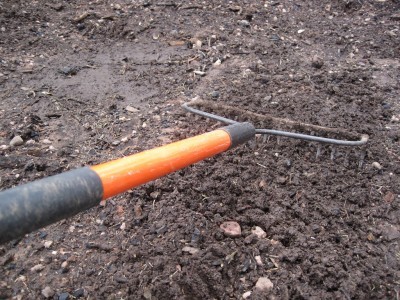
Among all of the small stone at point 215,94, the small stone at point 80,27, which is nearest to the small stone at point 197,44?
the small stone at point 215,94

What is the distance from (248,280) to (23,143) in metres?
1.81

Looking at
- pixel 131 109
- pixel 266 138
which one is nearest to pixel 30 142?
pixel 131 109

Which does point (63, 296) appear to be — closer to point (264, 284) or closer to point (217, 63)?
point (264, 284)

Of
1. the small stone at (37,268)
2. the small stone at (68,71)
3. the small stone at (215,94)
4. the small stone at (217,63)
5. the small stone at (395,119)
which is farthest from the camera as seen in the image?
the small stone at (217,63)

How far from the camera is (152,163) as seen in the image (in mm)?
1646

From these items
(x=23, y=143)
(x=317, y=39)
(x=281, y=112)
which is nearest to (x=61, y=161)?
(x=23, y=143)

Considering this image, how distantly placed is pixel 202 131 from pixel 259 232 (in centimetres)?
94

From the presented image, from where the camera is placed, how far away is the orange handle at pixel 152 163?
1.52 metres

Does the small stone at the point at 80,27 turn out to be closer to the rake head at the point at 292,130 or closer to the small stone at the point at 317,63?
the rake head at the point at 292,130

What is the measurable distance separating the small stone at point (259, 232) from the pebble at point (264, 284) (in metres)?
0.26

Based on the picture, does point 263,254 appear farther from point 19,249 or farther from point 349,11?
point 349,11

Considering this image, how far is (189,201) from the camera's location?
225cm

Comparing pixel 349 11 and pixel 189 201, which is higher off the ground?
pixel 349 11

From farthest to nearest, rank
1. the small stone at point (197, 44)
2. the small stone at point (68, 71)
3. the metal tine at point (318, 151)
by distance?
1. the small stone at point (197, 44)
2. the small stone at point (68, 71)
3. the metal tine at point (318, 151)
